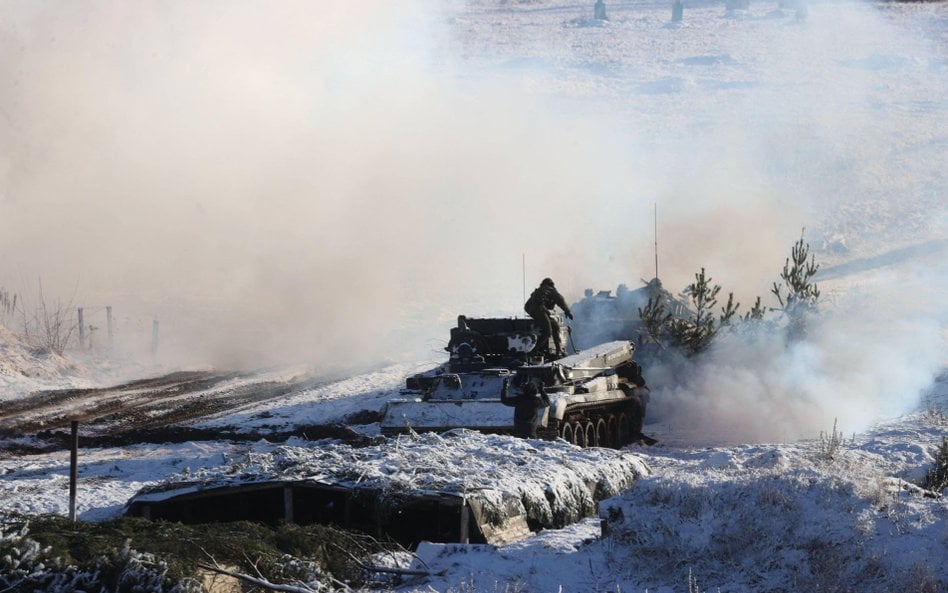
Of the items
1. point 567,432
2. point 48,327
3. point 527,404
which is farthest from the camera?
point 48,327

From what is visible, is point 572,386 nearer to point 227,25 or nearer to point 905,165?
point 227,25

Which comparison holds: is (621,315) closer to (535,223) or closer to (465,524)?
(465,524)

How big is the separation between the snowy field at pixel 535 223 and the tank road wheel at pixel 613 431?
0.79 meters

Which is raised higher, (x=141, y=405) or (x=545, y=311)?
(x=545, y=311)

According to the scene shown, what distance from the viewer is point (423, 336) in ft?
125

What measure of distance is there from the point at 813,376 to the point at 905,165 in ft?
107

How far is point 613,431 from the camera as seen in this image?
2250 centimetres

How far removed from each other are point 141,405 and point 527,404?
10.00 m

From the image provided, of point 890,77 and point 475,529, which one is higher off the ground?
point 890,77

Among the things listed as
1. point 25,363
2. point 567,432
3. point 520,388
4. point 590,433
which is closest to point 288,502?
point 520,388

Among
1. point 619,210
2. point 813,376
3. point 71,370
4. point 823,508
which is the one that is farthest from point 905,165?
point 823,508

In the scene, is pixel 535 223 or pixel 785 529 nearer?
pixel 785 529

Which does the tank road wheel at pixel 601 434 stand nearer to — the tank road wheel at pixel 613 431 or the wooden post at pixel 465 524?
the tank road wheel at pixel 613 431

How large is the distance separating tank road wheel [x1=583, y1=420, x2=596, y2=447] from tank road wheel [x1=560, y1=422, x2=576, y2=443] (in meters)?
0.78
